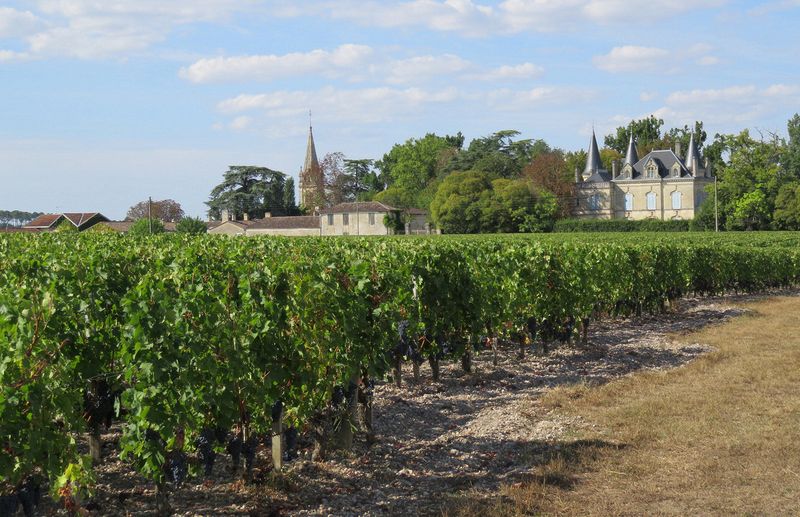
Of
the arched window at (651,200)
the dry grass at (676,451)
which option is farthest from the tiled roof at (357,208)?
the dry grass at (676,451)

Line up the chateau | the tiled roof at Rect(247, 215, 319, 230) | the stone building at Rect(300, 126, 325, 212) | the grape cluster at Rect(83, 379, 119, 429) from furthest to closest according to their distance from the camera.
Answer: the stone building at Rect(300, 126, 325, 212)
the chateau
the tiled roof at Rect(247, 215, 319, 230)
the grape cluster at Rect(83, 379, 119, 429)

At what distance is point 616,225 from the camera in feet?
271

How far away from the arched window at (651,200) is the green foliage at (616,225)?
40.5 ft

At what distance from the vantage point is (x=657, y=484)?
6648 millimetres

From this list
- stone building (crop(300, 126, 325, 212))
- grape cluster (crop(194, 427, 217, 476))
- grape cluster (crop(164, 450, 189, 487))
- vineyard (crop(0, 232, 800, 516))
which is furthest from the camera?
stone building (crop(300, 126, 325, 212))

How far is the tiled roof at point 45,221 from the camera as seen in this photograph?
86.2 metres

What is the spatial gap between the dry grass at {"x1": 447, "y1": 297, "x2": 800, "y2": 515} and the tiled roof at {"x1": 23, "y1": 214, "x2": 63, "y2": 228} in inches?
3328

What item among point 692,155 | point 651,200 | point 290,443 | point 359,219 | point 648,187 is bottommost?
point 290,443

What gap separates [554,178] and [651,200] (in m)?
11.6

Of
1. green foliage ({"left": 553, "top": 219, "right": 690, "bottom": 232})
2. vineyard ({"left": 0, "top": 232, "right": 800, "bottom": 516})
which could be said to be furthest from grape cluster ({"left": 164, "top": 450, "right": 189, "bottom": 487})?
green foliage ({"left": 553, "top": 219, "right": 690, "bottom": 232})

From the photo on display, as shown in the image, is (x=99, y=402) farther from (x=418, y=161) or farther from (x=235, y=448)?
(x=418, y=161)

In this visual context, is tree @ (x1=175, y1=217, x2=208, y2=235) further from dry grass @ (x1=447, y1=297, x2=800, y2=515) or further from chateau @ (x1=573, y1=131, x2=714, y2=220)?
dry grass @ (x1=447, y1=297, x2=800, y2=515)

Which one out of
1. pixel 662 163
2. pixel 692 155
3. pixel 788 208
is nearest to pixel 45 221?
pixel 662 163

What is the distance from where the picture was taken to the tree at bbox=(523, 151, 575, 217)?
9306cm
